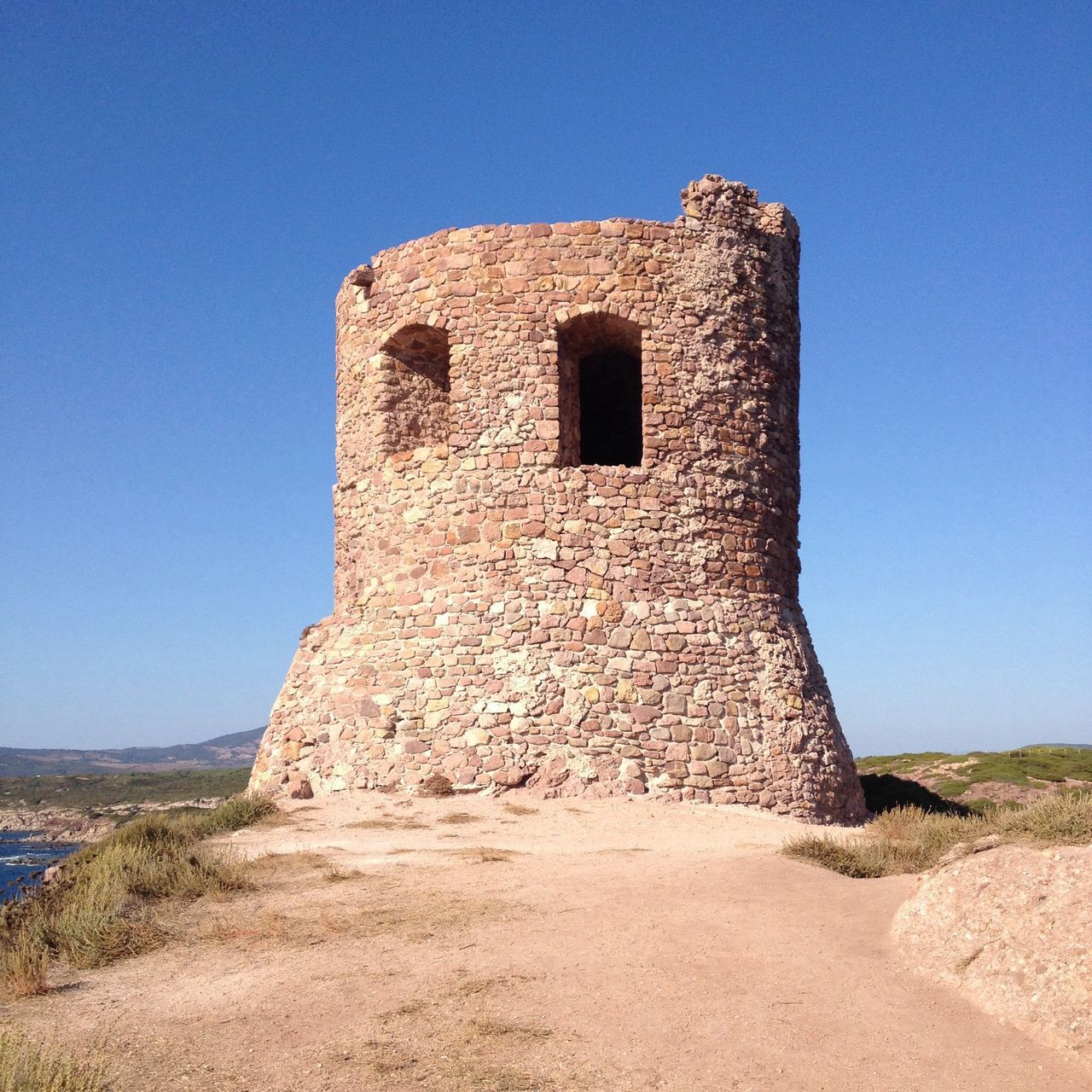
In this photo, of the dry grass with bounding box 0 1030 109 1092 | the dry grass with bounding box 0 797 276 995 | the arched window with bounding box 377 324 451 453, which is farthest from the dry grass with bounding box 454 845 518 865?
the arched window with bounding box 377 324 451 453

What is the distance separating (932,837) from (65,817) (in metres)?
46.8

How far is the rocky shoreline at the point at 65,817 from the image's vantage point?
126ft

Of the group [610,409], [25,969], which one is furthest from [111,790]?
[25,969]

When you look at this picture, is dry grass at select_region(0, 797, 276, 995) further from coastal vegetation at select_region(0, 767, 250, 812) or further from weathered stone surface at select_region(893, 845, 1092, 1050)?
coastal vegetation at select_region(0, 767, 250, 812)

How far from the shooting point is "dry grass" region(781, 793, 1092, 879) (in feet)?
19.1

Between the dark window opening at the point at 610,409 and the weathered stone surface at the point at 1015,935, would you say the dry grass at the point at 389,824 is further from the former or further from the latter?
the dark window opening at the point at 610,409

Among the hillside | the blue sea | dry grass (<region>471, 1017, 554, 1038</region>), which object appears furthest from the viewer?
the blue sea

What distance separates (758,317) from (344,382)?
16.5ft

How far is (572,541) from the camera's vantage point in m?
11.0

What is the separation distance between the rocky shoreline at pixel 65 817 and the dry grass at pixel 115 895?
2934 cm

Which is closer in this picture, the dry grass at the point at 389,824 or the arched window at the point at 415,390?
the dry grass at the point at 389,824

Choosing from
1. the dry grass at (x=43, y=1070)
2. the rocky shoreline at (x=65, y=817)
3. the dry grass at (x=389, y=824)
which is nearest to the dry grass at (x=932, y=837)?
the dry grass at (x=389, y=824)

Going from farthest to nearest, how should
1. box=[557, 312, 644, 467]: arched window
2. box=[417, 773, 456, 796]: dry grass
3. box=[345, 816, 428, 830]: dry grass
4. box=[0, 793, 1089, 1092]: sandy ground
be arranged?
box=[557, 312, 644, 467]: arched window → box=[417, 773, 456, 796]: dry grass → box=[345, 816, 428, 830]: dry grass → box=[0, 793, 1089, 1092]: sandy ground

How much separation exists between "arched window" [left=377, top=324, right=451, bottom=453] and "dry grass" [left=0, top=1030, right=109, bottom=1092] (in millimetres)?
8671
